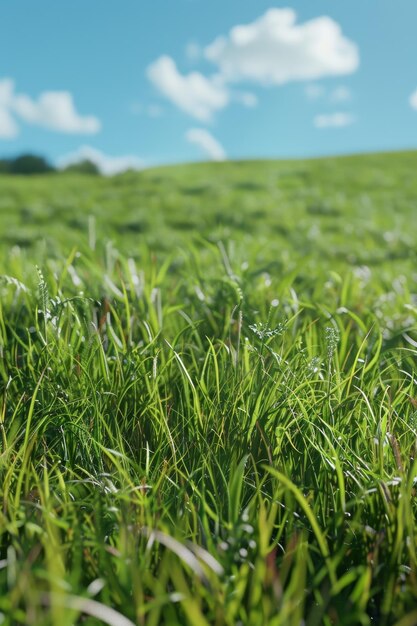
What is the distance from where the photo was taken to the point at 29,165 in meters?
39.8

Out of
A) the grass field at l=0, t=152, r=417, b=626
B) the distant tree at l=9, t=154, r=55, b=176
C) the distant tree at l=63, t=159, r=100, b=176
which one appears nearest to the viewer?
the grass field at l=0, t=152, r=417, b=626

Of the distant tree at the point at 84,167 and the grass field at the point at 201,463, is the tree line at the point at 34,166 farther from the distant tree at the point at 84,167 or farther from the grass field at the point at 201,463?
the grass field at the point at 201,463

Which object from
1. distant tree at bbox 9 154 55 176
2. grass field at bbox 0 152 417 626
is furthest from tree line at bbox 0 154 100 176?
grass field at bbox 0 152 417 626

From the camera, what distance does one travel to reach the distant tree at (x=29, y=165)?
39.8 metres

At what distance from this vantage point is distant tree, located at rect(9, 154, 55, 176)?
1569 inches

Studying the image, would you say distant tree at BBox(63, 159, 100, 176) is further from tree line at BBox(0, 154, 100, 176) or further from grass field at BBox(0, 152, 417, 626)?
grass field at BBox(0, 152, 417, 626)

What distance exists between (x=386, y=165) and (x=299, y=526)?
21.9m

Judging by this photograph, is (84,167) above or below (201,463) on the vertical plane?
above

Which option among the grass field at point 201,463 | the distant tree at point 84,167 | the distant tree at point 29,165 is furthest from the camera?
the distant tree at point 84,167

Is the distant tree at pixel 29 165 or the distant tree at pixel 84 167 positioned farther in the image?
the distant tree at pixel 84 167

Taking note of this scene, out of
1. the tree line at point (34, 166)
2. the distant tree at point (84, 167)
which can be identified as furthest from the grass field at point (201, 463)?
the distant tree at point (84, 167)

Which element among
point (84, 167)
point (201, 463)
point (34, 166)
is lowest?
point (201, 463)

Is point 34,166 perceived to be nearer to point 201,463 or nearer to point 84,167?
point 84,167

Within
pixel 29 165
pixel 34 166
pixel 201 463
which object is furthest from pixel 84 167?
pixel 201 463
